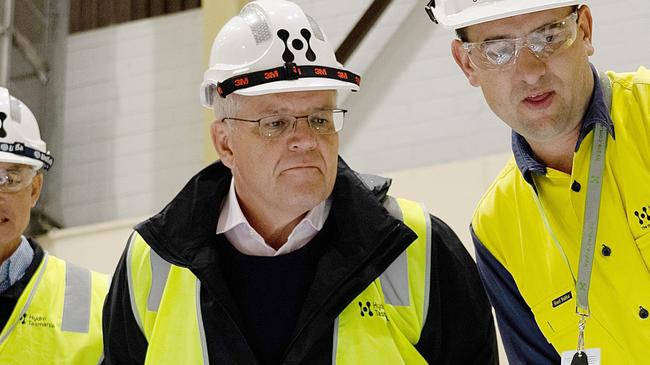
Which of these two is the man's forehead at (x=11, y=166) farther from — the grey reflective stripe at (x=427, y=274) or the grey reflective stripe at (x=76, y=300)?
the grey reflective stripe at (x=427, y=274)

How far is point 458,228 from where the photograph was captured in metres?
6.59

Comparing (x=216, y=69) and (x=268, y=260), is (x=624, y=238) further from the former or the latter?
(x=216, y=69)

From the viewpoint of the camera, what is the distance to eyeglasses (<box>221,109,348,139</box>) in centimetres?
364

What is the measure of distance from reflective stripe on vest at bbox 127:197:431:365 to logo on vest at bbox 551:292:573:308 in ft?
1.42

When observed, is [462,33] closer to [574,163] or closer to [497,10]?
[497,10]

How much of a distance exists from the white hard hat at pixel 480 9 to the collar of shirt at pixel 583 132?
0.98 ft

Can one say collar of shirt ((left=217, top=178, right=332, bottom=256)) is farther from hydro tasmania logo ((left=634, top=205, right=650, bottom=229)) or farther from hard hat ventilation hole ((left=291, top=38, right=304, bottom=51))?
hydro tasmania logo ((left=634, top=205, right=650, bottom=229))

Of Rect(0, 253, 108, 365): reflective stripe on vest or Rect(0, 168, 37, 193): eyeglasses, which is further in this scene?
Rect(0, 168, 37, 193): eyeglasses

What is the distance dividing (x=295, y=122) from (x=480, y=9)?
800 millimetres

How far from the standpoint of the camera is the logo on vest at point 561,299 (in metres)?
3.25

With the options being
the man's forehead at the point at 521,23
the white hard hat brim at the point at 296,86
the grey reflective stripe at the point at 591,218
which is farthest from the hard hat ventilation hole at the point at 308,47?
the grey reflective stripe at the point at 591,218

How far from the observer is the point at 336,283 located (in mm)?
3434

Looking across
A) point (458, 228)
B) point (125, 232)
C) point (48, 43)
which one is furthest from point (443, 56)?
point (48, 43)

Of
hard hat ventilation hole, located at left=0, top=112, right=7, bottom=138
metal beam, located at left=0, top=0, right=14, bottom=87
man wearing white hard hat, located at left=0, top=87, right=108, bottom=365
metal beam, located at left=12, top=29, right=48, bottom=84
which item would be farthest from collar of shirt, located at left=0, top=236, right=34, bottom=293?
metal beam, located at left=12, top=29, right=48, bottom=84
